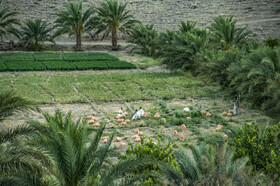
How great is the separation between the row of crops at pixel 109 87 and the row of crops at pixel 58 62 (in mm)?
1778

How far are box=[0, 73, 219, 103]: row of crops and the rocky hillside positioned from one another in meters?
14.0

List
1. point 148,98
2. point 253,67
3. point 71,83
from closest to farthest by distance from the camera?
point 253,67 < point 148,98 < point 71,83

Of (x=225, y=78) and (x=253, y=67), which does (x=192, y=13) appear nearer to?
(x=225, y=78)

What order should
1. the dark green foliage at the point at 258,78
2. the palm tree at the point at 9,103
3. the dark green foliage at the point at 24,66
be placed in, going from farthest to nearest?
the dark green foliage at the point at 24,66 < the dark green foliage at the point at 258,78 < the palm tree at the point at 9,103

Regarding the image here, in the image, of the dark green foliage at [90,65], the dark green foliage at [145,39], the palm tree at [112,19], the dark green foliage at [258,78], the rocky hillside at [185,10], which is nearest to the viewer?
the dark green foliage at [258,78]

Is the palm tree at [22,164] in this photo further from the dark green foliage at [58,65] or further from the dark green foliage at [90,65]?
the dark green foliage at [90,65]

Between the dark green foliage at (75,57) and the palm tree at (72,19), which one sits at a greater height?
the palm tree at (72,19)

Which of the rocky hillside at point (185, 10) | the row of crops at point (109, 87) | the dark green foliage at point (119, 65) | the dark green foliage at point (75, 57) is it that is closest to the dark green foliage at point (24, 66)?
the row of crops at point (109, 87)

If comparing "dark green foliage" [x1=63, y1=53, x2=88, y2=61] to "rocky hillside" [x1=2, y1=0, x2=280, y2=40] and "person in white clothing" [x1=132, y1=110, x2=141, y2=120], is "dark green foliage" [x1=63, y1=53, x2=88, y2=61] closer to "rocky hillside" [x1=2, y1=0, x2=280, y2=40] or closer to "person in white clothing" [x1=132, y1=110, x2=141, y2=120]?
"rocky hillside" [x1=2, y1=0, x2=280, y2=40]

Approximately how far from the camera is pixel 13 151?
5605 mm

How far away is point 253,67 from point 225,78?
87.9 inches

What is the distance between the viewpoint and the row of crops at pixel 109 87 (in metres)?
13.8

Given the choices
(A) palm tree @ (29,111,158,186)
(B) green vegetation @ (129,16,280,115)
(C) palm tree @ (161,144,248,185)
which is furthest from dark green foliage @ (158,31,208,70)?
(A) palm tree @ (29,111,158,186)

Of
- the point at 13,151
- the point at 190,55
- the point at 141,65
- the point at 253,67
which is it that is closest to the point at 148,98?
the point at 253,67
